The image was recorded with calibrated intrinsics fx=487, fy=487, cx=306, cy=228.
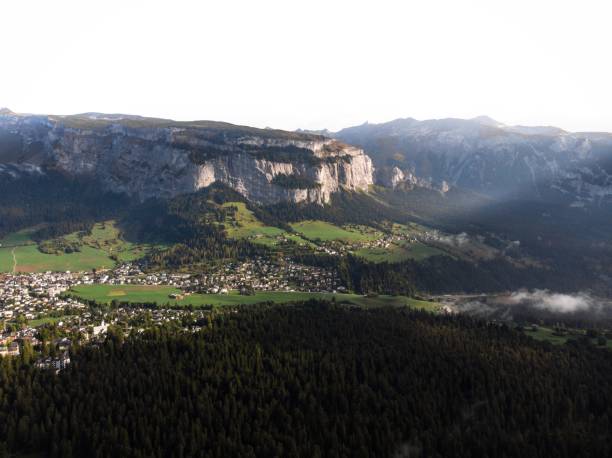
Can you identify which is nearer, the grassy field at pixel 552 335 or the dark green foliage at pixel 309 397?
the dark green foliage at pixel 309 397

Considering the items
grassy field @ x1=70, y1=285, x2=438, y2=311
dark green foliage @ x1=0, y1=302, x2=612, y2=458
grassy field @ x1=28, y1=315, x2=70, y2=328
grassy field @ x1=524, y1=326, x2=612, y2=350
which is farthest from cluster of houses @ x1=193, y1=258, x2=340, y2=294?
grassy field @ x1=524, y1=326, x2=612, y2=350

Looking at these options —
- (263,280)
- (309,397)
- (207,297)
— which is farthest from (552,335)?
(207,297)

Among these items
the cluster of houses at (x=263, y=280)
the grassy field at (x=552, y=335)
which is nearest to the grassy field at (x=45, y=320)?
the cluster of houses at (x=263, y=280)

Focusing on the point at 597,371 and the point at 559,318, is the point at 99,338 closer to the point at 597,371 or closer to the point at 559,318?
the point at 597,371

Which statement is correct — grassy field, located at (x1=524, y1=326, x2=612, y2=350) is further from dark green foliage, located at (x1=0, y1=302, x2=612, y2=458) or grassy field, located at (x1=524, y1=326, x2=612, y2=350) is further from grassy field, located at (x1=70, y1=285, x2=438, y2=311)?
grassy field, located at (x1=70, y1=285, x2=438, y2=311)

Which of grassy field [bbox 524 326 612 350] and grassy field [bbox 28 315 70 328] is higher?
grassy field [bbox 28 315 70 328]

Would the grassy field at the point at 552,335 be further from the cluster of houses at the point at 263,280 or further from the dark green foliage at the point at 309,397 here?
the cluster of houses at the point at 263,280
